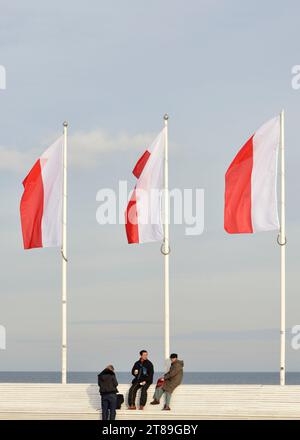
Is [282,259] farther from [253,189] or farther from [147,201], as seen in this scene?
[147,201]

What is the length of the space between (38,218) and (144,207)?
12.8ft

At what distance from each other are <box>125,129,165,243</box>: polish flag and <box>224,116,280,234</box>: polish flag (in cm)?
256

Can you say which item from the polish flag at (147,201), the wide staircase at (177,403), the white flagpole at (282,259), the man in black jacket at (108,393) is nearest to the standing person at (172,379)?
the wide staircase at (177,403)

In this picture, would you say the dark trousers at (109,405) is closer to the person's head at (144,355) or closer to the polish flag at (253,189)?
the person's head at (144,355)

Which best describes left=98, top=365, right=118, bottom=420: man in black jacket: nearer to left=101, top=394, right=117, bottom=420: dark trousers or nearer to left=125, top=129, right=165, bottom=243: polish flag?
left=101, top=394, right=117, bottom=420: dark trousers

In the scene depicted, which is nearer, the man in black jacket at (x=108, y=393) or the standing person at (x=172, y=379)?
the man in black jacket at (x=108, y=393)

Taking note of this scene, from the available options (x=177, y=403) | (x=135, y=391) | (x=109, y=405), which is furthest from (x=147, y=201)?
(x=109, y=405)

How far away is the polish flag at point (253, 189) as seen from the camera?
127ft

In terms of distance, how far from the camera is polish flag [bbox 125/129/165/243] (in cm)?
3966

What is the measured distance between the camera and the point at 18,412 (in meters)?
37.5

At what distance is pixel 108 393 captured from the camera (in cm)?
3600

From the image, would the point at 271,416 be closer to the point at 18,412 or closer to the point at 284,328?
the point at 284,328

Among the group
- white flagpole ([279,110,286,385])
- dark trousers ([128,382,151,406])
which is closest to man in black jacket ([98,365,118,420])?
dark trousers ([128,382,151,406])
